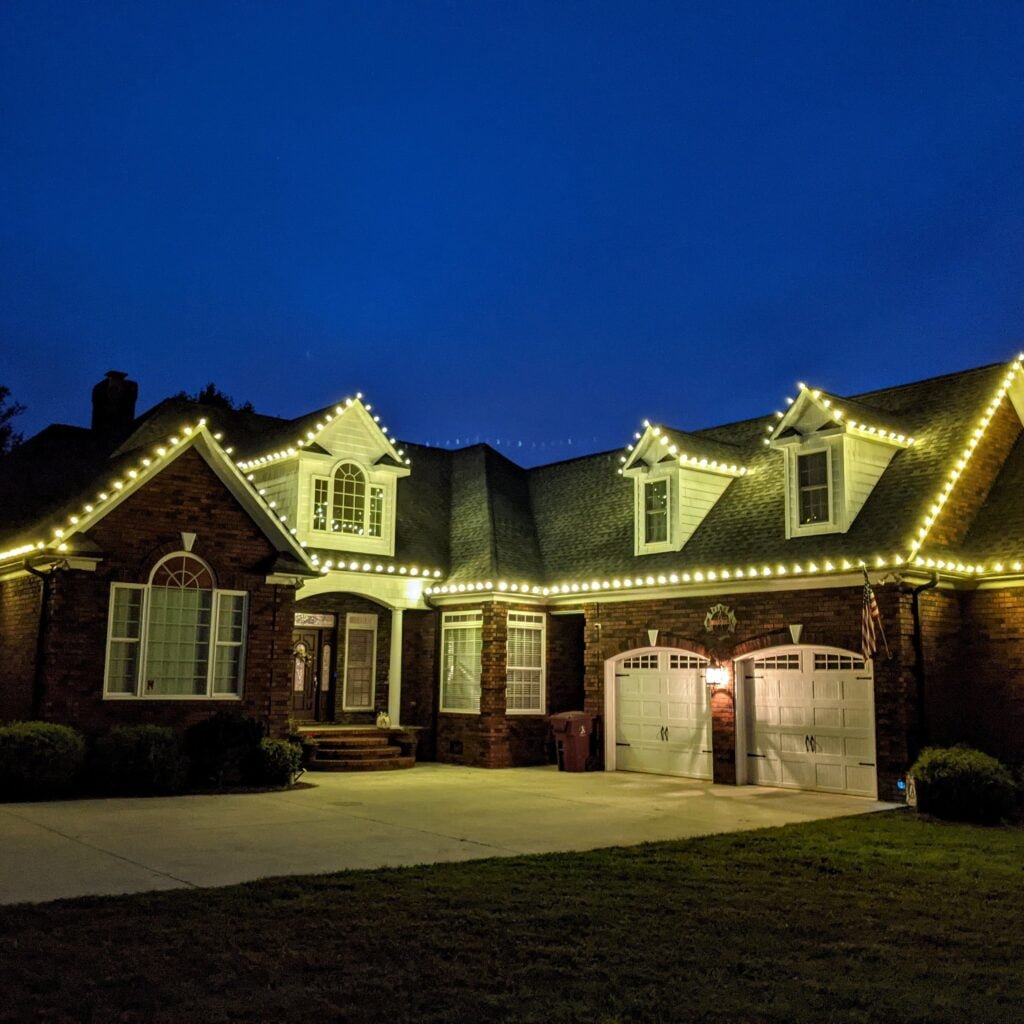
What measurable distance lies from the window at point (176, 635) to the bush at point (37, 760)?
164cm

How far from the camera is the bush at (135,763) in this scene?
15.2 metres

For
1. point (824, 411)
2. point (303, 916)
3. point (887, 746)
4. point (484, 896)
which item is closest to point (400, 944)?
point (303, 916)

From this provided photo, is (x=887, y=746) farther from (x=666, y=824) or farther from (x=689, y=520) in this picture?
(x=689, y=520)

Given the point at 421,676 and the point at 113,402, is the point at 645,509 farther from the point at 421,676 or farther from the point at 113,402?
the point at 113,402

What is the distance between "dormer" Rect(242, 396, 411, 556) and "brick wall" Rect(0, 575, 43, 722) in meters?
5.38

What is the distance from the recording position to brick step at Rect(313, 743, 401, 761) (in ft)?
65.3

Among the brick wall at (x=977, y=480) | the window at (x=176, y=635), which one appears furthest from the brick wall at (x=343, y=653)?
the brick wall at (x=977, y=480)

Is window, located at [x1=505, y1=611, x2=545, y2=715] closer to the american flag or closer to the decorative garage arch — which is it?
the decorative garage arch

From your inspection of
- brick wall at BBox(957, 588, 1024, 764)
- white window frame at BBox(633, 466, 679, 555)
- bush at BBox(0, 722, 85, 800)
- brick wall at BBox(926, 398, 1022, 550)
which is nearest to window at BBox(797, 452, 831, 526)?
brick wall at BBox(926, 398, 1022, 550)

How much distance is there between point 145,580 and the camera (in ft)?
55.0

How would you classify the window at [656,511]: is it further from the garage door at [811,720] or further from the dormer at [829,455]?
the garage door at [811,720]

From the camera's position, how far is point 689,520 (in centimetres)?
2000

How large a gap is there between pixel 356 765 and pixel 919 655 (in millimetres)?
10244

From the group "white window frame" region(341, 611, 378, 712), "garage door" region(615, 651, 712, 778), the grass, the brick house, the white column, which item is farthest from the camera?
"white window frame" region(341, 611, 378, 712)
